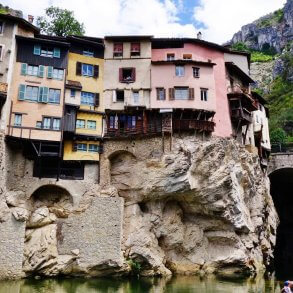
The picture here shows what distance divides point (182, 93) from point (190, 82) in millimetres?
1466

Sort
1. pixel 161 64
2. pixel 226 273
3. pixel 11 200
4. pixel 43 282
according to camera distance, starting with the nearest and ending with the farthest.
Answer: pixel 43 282, pixel 11 200, pixel 226 273, pixel 161 64

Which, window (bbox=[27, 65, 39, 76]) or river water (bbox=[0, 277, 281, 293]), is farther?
window (bbox=[27, 65, 39, 76])

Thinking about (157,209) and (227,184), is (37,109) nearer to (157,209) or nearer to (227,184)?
(157,209)

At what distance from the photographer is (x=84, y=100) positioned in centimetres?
3691

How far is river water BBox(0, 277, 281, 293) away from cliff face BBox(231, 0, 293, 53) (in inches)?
3699

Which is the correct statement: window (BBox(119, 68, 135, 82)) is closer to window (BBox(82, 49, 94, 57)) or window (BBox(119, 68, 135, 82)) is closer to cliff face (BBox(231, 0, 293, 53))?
window (BBox(82, 49, 94, 57))

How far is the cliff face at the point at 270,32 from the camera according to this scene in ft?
363

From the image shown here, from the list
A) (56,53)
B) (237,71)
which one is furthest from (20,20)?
(237,71)

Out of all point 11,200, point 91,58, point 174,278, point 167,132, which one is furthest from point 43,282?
point 91,58

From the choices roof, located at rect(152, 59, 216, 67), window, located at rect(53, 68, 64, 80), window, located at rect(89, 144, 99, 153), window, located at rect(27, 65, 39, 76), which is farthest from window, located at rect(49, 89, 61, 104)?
roof, located at rect(152, 59, 216, 67)

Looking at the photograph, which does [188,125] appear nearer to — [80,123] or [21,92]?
[80,123]

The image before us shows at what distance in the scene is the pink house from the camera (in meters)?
36.8

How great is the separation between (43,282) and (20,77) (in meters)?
18.2

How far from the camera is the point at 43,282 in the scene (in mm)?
28188
